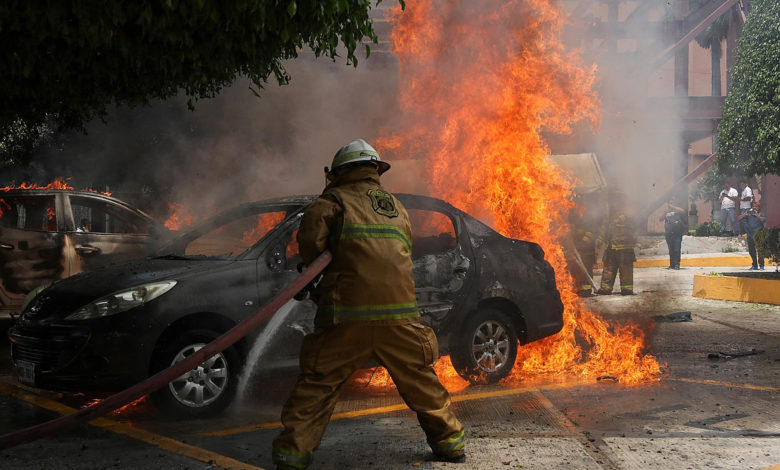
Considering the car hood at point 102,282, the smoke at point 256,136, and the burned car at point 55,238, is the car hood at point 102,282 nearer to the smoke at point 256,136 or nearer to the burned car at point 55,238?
the burned car at point 55,238

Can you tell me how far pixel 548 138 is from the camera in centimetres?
1878

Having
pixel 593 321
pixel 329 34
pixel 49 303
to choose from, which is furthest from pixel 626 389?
pixel 49 303

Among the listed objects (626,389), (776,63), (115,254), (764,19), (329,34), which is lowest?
(626,389)

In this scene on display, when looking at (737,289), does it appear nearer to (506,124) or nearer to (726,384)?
(506,124)

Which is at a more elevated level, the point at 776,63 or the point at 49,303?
the point at 776,63

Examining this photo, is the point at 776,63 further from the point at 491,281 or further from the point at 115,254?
the point at 115,254

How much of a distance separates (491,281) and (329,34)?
2466 millimetres

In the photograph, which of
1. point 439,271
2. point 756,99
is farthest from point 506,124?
point 756,99

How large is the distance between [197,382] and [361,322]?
1.74 meters

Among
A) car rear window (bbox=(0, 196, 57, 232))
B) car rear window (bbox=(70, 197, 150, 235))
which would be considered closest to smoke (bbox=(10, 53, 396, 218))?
car rear window (bbox=(70, 197, 150, 235))

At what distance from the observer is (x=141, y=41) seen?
15.8 ft

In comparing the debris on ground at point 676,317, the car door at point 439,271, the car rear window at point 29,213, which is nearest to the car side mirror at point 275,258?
the car door at point 439,271

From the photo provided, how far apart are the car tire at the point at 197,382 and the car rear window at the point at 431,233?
174 cm

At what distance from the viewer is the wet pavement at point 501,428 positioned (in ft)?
12.9
